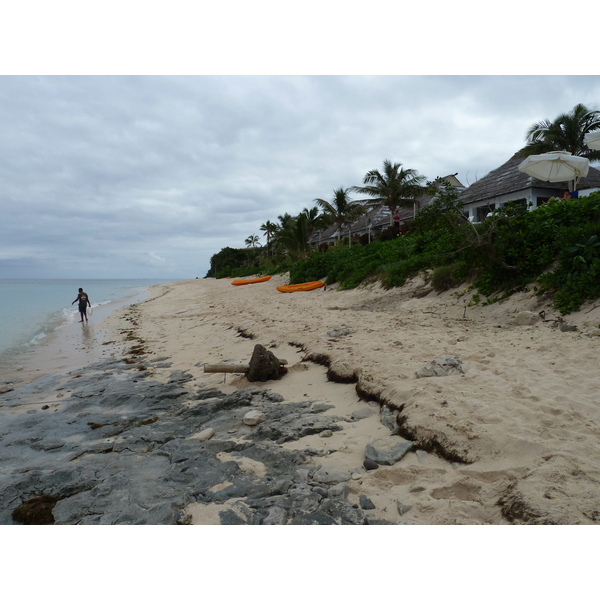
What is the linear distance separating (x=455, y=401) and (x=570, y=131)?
2992cm

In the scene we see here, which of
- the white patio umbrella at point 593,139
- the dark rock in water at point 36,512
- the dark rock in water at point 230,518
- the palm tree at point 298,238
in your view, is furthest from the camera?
the palm tree at point 298,238

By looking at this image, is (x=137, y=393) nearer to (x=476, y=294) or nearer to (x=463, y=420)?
(x=463, y=420)

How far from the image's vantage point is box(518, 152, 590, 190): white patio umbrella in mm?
11797

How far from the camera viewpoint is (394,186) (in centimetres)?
2833

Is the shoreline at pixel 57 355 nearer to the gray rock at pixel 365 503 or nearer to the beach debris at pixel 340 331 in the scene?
the beach debris at pixel 340 331

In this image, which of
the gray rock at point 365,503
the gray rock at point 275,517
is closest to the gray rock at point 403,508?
the gray rock at point 365,503

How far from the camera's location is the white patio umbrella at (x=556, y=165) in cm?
1180

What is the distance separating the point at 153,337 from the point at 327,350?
6.47 meters

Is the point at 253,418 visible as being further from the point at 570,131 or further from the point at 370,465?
the point at 570,131

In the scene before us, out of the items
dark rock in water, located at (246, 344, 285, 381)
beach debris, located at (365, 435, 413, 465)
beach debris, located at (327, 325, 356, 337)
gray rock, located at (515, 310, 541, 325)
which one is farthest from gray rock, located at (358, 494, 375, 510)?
gray rock, located at (515, 310, 541, 325)

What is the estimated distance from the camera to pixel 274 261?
41250 millimetres

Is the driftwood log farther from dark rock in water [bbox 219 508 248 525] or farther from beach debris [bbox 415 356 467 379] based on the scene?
dark rock in water [bbox 219 508 248 525]

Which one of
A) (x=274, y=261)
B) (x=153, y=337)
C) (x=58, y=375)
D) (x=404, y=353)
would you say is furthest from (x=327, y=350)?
(x=274, y=261)

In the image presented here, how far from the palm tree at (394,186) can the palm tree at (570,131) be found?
7881 millimetres
